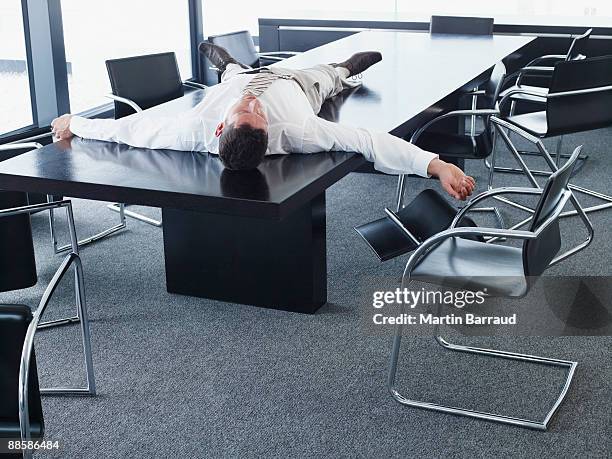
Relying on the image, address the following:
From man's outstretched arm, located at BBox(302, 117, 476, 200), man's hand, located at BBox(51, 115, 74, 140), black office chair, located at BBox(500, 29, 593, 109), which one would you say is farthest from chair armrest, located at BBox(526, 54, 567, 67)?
man's hand, located at BBox(51, 115, 74, 140)

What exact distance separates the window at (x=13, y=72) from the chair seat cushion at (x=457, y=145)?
2484mm

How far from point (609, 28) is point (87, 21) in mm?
3669

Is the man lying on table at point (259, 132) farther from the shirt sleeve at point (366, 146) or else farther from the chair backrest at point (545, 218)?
the chair backrest at point (545, 218)

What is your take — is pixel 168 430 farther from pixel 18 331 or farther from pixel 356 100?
pixel 356 100

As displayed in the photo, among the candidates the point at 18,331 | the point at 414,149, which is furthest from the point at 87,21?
the point at 18,331

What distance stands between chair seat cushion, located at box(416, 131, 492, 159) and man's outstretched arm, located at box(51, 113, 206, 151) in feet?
4.77

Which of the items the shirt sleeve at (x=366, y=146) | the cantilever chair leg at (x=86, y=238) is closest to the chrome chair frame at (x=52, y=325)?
the cantilever chair leg at (x=86, y=238)

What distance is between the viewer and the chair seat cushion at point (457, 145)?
402 cm

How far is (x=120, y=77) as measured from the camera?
421 centimetres

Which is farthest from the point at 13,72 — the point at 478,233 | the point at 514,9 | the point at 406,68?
the point at 514,9

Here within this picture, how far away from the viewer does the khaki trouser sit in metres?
3.43

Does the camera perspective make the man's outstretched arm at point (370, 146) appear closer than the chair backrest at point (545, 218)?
No

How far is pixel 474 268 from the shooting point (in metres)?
2.67

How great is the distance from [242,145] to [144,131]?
564mm
